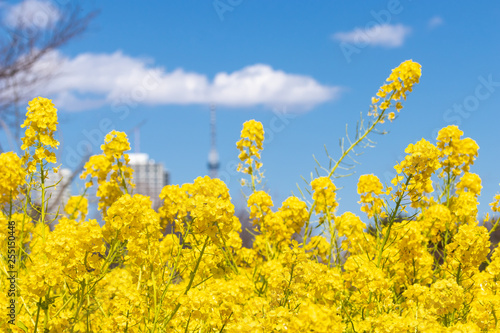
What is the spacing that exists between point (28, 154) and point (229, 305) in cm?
169

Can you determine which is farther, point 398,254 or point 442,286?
point 398,254

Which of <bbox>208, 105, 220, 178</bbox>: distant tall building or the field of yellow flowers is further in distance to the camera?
<bbox>208, 105, 220, 178</bbox>: distant tall building

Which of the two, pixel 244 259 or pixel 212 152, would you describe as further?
pixel 212 152

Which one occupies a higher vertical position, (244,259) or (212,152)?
(212,152)

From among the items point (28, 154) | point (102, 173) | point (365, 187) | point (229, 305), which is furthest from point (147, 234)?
point (365, 187)

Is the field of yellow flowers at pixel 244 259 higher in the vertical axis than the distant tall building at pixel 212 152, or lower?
lower

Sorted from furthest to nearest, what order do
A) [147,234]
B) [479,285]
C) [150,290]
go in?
1. [479,285]
2. [150,290]
3. [147,234]

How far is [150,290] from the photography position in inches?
113

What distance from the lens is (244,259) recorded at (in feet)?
13.4

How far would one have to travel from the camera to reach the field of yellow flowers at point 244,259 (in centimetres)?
236

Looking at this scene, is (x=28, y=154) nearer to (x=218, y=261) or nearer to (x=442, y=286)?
(x=218, y=261)

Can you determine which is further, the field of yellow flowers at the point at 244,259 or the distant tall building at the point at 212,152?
the distant tall building at the point at 212,152

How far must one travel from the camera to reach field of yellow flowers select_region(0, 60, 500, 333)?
2361mm

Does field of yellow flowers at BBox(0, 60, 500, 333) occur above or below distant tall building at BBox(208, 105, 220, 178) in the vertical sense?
below
